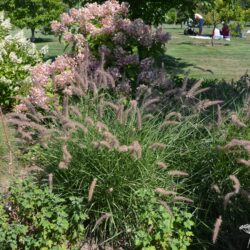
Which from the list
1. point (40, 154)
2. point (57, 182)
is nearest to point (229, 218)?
point (57, 182)

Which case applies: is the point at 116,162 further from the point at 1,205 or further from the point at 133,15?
the point at 133,15

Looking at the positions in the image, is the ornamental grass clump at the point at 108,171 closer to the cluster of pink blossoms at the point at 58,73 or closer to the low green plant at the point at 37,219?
the low green plant at the point at 37,219

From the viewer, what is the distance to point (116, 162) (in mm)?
3887

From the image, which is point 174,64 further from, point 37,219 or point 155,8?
point 37,219

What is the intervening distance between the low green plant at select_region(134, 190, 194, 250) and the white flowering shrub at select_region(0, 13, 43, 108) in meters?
3.97

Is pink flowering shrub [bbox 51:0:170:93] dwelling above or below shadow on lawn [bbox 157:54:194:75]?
above

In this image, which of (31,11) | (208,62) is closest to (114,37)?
(208,62)

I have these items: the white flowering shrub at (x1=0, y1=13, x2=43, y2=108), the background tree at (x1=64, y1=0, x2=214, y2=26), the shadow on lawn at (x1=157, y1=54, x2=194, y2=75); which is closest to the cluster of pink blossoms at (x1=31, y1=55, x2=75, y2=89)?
the white flowering shrub at (x1=0, y1=13, x2=43, y2=108)

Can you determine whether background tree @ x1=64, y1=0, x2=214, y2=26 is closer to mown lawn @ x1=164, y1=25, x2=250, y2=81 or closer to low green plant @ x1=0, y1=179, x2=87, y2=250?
mown lawn @ x1=164, y1=25, x2=250, y2=81

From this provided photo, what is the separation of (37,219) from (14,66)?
444 cm

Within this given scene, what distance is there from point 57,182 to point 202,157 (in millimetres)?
1304

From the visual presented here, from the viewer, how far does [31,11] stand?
2322 centimetres

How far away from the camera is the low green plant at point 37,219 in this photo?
3.49 meters

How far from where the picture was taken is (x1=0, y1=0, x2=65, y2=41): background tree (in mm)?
22578
